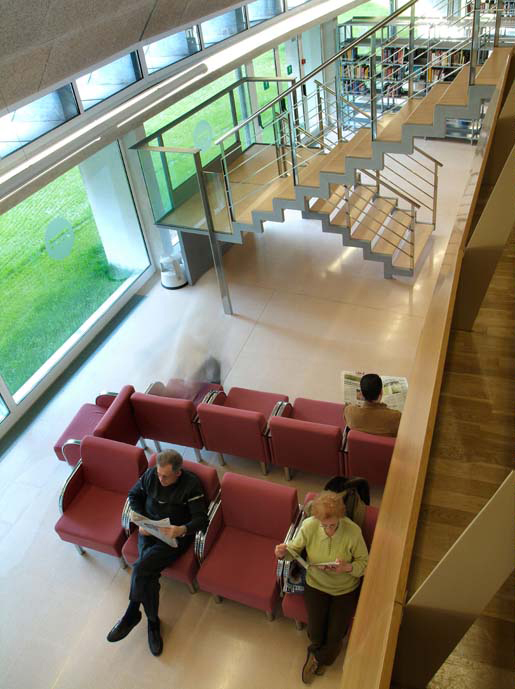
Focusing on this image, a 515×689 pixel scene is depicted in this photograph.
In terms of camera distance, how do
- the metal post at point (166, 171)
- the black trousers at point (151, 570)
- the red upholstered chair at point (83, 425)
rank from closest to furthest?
the black trousers at point (151, 570) → the red upholstered chair at point (83, 425) → the metal post at point (166, 171)

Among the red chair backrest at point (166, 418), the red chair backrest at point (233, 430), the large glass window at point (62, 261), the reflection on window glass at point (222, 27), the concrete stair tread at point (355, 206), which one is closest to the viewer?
the red chair backrest at point (233, 430)

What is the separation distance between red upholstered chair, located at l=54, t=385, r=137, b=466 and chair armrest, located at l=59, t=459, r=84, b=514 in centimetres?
21

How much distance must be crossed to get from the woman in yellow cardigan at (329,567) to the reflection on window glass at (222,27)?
23.2ft

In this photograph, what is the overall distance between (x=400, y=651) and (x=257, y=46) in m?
8.42

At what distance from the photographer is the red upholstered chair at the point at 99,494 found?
14.8 ft

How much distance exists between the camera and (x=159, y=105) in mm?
7020

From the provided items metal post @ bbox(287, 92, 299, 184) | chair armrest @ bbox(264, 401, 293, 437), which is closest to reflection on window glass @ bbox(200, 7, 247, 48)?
metal post @ bbox(287, 92, 299, 184)

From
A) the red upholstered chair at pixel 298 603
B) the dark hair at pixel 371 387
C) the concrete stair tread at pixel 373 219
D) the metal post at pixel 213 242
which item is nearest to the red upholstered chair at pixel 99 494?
the red upholstered chair at pixel 298 603

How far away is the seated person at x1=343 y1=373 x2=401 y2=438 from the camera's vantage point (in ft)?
14.6

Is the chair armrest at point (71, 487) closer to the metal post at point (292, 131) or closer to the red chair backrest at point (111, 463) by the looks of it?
the red chair backrest at point (111, 463)

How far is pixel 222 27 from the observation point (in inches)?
340

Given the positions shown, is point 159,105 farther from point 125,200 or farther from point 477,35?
point 477,35

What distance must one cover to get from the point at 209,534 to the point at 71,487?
1.25 m

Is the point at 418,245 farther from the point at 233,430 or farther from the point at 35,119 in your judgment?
the point at 35,119
